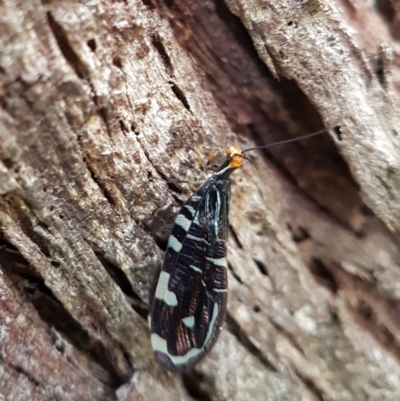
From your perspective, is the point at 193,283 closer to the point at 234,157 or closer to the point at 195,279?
the point at 195,279

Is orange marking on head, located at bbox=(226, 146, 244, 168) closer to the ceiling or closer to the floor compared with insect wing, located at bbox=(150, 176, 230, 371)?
closer to the ceiling

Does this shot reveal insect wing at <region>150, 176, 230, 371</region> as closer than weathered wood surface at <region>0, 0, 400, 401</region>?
No

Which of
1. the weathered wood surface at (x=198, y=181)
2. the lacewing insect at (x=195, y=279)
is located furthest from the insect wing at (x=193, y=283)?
the weathered wood surface at (x=198, y=181)

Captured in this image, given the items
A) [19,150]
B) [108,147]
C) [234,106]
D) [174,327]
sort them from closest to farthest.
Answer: [19,150] < [108,147] < [174,327] < [234,106]

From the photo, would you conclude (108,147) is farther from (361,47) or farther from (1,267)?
(361,47)

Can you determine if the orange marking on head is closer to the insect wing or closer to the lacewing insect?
the lacewing insect

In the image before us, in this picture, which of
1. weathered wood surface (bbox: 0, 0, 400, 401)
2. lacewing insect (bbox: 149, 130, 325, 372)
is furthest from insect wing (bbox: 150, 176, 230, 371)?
weathered wood surface (bbox: 0, 0, 400, 401)

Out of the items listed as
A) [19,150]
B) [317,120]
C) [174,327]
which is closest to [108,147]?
[19,150]

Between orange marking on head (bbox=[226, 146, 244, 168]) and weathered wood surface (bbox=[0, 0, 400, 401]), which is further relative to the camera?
orange marking on head (bbox=[226, 146, 244, 168])
